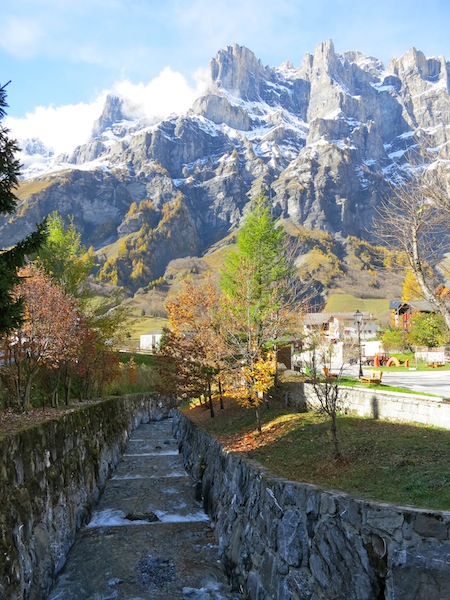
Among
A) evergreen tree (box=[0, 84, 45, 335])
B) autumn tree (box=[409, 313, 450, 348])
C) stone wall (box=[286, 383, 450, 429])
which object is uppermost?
evergreen tree (box=[0, 84, 45, 335])

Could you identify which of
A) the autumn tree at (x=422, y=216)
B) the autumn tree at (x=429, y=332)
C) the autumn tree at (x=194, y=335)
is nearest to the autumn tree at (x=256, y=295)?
the autumn tree at (x=194, y=335)

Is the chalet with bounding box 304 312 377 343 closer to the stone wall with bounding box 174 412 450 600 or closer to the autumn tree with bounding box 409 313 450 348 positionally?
the autumn tree with bounding box 409 313 450 348

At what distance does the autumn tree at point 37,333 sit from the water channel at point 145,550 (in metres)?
5.63

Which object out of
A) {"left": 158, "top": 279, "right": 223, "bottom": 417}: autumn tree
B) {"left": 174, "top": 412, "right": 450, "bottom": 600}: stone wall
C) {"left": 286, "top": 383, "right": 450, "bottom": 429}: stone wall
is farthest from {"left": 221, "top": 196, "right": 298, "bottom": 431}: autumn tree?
{"left": 174, "top": 412, "right": 450, "bottom": 600}: stone wall

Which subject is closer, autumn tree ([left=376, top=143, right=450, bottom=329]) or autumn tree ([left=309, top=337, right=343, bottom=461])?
autumn tree ([left=309, top=337, right=343, bottom=461])

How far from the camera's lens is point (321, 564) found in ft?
28.0

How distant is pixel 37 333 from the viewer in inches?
715

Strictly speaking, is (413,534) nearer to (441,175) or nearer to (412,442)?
(412,442)

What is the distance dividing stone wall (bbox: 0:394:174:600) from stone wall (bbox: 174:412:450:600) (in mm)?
4700

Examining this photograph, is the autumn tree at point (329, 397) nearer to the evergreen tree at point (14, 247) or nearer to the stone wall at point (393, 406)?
the stone wall at point (393, 406)

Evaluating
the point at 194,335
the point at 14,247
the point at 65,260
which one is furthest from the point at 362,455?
the point at 65,260

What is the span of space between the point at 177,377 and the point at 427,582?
2306cm

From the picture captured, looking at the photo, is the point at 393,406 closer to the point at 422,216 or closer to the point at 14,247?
the point at 422,216

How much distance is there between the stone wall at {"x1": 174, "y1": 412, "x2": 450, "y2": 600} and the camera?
7234 millimetres
